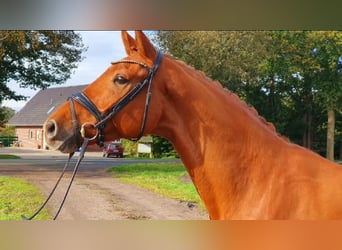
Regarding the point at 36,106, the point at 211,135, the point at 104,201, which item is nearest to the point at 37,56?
the point at 36,106

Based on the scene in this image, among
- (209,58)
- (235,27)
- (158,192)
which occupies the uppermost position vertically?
(235,27)

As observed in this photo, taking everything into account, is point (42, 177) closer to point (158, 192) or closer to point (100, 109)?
point (158, 192)

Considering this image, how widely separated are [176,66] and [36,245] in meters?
1.92

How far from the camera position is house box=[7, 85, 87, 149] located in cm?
241

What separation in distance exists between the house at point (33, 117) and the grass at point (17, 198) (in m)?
0.28

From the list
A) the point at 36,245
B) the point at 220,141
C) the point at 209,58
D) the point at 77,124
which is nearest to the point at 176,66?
the point at 220,141

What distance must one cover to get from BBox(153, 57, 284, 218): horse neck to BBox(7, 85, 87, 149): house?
1.21 m

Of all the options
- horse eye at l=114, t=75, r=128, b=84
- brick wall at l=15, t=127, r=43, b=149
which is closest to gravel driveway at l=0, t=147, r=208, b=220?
brick wall at l=15, t=127, r=43, b=149

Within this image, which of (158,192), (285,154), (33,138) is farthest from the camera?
(158,192)

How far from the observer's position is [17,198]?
8.77 ft

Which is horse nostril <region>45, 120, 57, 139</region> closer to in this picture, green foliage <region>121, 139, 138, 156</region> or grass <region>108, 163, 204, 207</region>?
green foliage <region>121, 139, 138, 156</region>

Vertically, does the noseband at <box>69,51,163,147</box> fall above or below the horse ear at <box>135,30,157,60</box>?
below

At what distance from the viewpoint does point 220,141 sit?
127 cm

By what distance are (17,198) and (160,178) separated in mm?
1006
